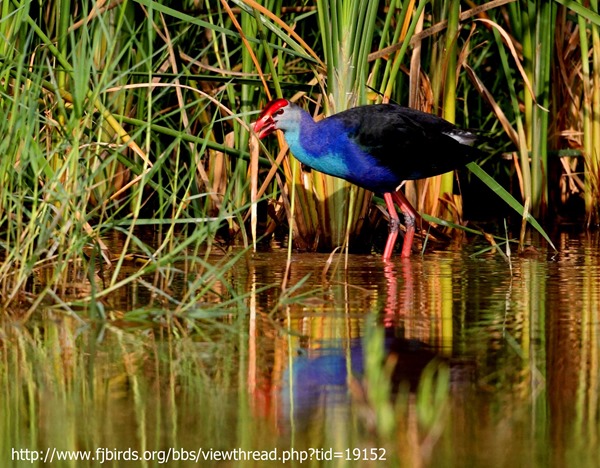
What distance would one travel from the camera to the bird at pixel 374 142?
5.57 metres

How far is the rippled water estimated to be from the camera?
2697mm

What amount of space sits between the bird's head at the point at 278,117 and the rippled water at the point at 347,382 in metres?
1.13

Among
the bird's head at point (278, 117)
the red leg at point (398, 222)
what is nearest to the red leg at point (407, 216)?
the red leg at point (398, 222)

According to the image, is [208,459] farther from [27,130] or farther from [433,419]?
[27,130]

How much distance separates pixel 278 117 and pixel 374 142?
440 millimetres

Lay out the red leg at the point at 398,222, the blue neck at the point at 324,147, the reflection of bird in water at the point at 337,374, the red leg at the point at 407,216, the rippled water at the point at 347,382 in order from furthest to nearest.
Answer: the red leg at the point at 407,216 → the red leg at the point at 398,222 → the blue neck at the point at 324,147 → the reflection of bird in water at the point at 337,374 → the rippled water at the point at 347,382

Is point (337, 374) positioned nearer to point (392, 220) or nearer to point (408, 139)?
point (408, 139)

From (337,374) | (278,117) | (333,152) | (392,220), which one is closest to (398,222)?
(392,220)

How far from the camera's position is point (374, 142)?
560 centimetres

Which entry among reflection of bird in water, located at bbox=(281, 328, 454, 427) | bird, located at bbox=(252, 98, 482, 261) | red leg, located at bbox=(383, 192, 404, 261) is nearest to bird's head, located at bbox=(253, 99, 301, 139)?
bird, located at bbox=(252, 98, 482, 261)

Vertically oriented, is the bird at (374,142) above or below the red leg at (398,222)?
above

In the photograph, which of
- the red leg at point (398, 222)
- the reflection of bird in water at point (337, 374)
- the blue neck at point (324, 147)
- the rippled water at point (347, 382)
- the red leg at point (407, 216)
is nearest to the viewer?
the rippled water at point (347, 382)

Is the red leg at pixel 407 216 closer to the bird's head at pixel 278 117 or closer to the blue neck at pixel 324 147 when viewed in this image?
the blue neck at pixel 324 147

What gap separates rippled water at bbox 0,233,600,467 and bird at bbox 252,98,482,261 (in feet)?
3.20
